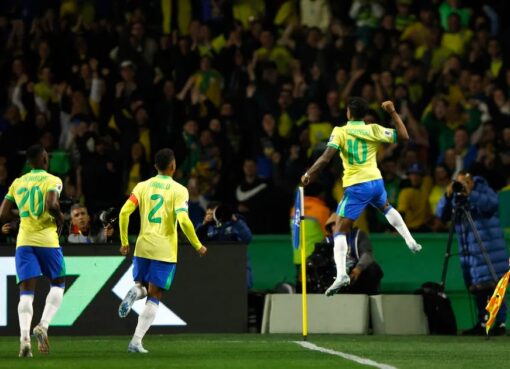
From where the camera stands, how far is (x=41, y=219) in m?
14.7

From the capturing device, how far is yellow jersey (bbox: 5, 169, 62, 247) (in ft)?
47.9

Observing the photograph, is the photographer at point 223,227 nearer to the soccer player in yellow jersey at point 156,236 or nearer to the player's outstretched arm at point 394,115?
the player's outstretched arm at point 394,115

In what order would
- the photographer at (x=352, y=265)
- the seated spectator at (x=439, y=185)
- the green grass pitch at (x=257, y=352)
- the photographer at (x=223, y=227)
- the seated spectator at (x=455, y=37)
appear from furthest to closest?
the seated spectator at (x=455, y=37)
the seated spectator at (x=439, y=185)
the photographer at (x=223, y=227)
the photographer at (x=352, y=265)
the green grass pitch at (x=257, y=352)

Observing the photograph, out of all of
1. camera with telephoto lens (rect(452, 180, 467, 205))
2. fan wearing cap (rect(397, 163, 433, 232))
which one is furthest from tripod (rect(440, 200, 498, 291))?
fan wearing cap (rect(397, 163, 433, 232))

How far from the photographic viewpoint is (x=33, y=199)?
48.0 ft

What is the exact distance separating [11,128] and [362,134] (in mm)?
10113

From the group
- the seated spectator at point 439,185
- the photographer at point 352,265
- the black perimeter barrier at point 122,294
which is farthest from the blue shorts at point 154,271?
the seated spectator at point 439,185

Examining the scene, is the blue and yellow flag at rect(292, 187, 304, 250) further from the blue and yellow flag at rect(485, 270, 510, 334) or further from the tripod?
the tripod

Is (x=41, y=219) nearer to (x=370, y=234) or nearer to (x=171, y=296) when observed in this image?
(x=171, y=296)

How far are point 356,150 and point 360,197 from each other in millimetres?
523

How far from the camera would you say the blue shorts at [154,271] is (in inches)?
591

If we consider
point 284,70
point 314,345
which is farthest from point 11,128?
point 314,345

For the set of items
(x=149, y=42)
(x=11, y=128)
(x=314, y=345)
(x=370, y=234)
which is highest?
(x=149, y=42)

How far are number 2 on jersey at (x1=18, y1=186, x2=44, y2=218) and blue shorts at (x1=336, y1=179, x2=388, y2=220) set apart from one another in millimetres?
3552
